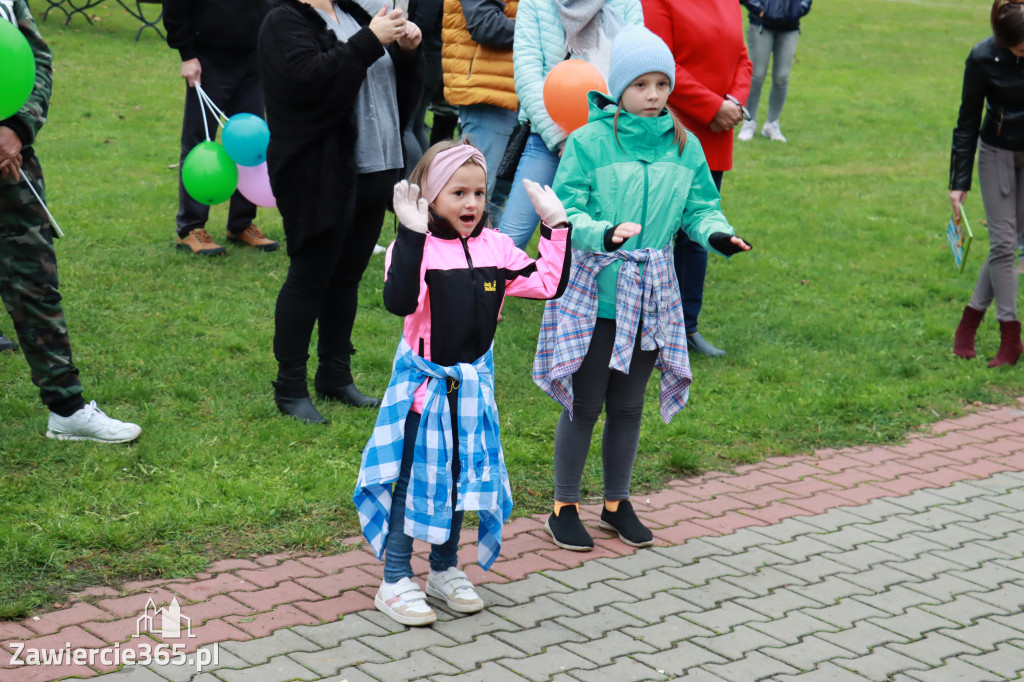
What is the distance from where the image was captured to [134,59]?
52.2 feet

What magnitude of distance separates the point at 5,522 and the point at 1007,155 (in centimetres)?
601

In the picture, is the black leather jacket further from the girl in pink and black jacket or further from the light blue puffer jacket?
the girl in pink and black jacket

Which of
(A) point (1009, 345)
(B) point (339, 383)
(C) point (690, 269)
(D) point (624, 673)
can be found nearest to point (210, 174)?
(B) point (339, 383)

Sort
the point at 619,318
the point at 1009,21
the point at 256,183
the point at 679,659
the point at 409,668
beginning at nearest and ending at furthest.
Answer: the point at 409,668, the point at 679,659, the point at 619,318, the point at 1009,21, the point at 256,183

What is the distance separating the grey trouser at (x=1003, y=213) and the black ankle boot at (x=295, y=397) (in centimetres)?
448

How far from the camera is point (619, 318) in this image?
169 inches

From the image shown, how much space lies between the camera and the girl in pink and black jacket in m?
3.70

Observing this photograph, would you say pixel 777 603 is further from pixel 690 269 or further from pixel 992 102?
pixel 992 102

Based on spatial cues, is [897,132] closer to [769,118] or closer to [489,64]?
[769,118]

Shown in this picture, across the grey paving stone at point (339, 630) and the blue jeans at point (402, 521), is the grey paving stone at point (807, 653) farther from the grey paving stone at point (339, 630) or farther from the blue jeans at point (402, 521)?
the grey paving stone at point (339, 630)

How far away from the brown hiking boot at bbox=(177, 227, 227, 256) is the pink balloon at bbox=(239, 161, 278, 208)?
46.1 inches

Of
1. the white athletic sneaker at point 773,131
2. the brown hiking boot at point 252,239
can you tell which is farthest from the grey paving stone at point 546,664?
the white athletic sneaker at point 773,131

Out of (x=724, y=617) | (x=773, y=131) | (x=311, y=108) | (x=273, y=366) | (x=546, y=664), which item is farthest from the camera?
(x=773, y=131)

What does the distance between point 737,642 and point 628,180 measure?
68.8 inches
